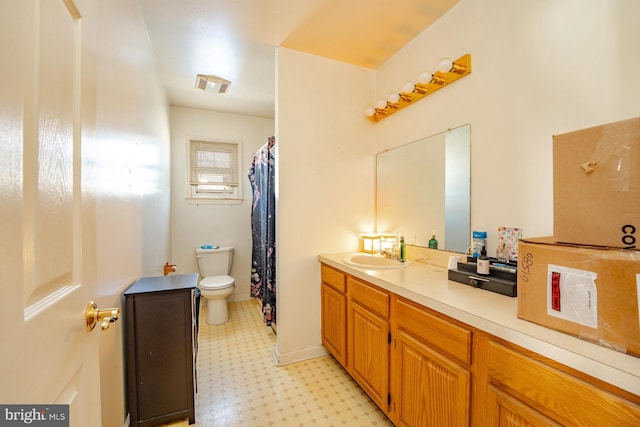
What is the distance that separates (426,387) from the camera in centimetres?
113

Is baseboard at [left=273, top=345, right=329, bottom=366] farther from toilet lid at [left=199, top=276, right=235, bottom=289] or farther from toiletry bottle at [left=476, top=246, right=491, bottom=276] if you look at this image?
toiletry bottle at [left=476, top=246, right=491, bottom=276]

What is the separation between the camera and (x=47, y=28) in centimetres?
50

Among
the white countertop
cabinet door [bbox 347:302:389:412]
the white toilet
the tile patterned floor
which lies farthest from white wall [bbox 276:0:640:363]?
the white toilet

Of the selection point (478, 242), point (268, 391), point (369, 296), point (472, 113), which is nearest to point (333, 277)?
point (369, 296)

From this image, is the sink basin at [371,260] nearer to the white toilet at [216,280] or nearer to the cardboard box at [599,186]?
the cardboard box at [599,186]

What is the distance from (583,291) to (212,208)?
3.41 meters

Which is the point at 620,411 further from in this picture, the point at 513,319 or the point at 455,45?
the point at 455,45

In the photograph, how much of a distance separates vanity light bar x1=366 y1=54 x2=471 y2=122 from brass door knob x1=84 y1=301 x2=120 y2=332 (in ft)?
6.40

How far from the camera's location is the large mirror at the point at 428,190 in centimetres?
160

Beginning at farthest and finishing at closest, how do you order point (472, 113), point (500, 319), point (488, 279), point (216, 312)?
point (216, 312)
point (472, 113)
point (488, 279)
point (500, 319)

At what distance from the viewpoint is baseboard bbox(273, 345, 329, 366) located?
2.04 metres

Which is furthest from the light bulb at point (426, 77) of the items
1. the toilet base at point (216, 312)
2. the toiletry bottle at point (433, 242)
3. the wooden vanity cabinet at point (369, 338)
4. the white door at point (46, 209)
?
the toilet base at point (216, 312)

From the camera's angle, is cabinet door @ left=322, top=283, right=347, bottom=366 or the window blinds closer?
cabinet door @ left=322, top=283, right=347, bottom=366

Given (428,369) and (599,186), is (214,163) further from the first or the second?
(599,186)
